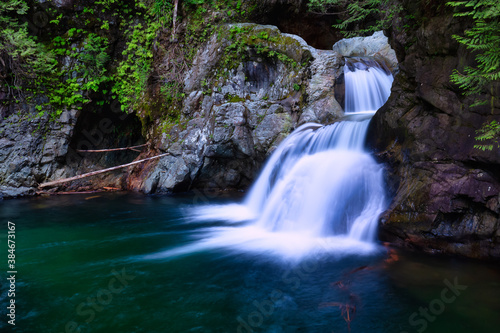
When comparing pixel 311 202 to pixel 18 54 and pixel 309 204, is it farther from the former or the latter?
pixel 18 54

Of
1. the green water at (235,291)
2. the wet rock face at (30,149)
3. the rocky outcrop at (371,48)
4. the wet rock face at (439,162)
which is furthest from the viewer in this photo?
the rocky outcrop at (371,48)

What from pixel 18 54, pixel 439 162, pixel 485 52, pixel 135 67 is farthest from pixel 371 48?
pixel 18 54

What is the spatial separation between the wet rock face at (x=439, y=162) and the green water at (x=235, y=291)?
1.24 ft

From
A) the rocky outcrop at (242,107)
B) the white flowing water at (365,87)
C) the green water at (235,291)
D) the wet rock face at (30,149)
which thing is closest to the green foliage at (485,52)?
the green water at (235,291)

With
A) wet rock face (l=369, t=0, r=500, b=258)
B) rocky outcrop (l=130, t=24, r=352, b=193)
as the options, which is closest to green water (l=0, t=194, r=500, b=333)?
wet rock face (l=369, t=0, r=500, b=258)

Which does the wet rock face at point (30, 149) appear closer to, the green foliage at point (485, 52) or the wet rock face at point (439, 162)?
the wet rock face at point (439, 162)

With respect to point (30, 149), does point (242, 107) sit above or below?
above

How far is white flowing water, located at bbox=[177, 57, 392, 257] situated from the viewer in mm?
5121

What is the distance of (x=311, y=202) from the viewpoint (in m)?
5.92

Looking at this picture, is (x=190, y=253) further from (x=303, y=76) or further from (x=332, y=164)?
(x=303, y=76)

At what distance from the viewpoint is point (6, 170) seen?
9.46 m

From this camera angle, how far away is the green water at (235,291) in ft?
9.76

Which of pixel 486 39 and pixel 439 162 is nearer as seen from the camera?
pixel 486 39

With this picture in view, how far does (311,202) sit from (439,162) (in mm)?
2217
